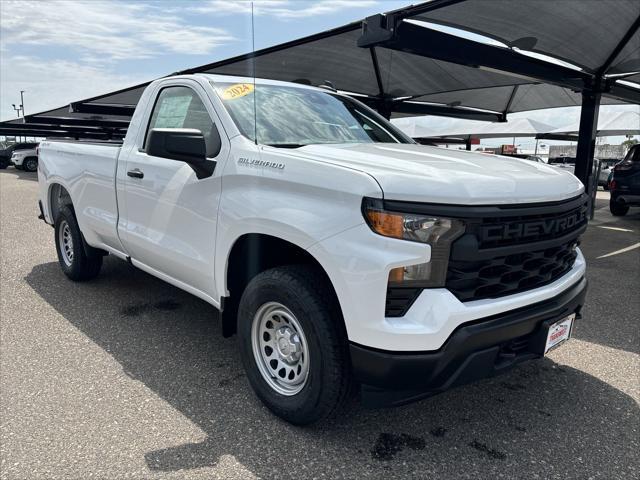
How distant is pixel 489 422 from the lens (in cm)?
286

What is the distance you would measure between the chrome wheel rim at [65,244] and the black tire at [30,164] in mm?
25508

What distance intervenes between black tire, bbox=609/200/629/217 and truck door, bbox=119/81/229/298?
11331 mm

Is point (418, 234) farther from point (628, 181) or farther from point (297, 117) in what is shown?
point (628, 181)

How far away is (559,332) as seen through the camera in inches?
106

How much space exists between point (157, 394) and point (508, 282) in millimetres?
2151

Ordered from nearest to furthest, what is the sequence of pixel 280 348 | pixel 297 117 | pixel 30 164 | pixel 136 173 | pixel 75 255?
pixel 280 348 → pixel 297 117 → pixel 136 173 → pixel 75 255 → pixel 30 164

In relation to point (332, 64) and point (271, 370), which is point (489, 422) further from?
point (332, 64)

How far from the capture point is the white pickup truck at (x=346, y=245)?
217 cm

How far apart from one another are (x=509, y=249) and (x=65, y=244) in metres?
4.75

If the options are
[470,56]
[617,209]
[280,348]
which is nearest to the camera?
[280,348]

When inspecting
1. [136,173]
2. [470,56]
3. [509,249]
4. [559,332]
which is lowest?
A: [559,332]

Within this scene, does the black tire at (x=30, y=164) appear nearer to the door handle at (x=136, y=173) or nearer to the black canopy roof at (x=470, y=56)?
the black canopy roof at (x=470, y=56)

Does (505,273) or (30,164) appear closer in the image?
(505,273)

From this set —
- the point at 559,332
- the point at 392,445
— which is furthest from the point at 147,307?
the point at 559,332
